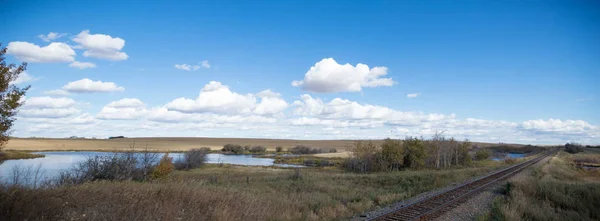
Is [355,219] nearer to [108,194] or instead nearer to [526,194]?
[108,194]

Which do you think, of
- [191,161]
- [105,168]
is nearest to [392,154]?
[191,161]

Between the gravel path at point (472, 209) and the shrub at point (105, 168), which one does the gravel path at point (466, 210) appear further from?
the shrub at point (105, 168)

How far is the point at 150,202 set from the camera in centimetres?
966

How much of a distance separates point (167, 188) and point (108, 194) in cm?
185

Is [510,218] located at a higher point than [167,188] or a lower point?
lower

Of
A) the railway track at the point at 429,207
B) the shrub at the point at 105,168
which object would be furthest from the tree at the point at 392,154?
the shrub at the point at 105,168

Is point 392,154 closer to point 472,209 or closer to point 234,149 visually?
point 472,209

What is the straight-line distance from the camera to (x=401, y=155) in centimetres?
5031

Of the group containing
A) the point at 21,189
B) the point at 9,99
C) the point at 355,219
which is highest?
the point at 9,99

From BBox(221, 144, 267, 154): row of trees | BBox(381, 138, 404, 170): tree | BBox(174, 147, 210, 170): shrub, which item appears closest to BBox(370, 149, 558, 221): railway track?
BBox(381, 138, 404, 170): tree

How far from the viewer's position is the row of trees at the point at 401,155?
50.6 m

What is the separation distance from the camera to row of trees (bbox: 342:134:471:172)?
5065 cm

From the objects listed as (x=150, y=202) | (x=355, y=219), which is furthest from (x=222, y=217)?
(x=355, y=219)

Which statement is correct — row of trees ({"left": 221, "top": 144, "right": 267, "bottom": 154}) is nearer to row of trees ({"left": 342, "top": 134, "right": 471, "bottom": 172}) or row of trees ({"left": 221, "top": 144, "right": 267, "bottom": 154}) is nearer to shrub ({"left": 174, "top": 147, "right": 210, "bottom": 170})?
shrub ({"left": 174, "top": 147, "right": 210, "bottom": 170})
